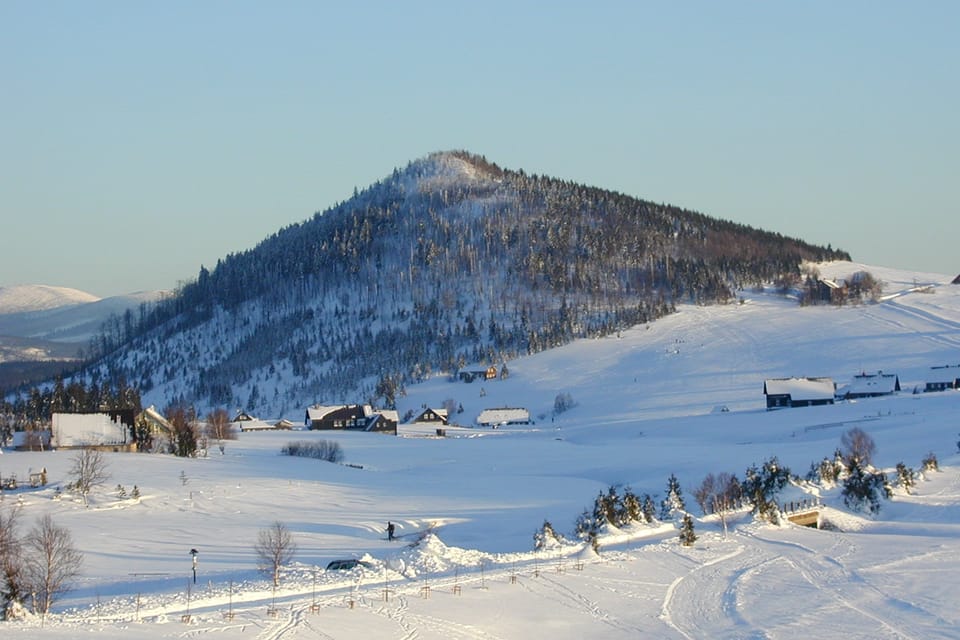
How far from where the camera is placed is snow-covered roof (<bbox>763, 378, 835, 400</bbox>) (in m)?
102

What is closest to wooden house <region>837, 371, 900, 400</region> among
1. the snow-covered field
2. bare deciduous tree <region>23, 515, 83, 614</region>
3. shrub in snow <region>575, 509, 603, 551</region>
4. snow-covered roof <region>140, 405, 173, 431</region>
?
the snow-covered field

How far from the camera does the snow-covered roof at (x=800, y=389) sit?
102 meters

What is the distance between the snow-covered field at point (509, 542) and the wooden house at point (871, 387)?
111 inches

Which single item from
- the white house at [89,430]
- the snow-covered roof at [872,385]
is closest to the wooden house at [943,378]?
the snow-covered roof at [872,385]

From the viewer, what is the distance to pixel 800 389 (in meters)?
102

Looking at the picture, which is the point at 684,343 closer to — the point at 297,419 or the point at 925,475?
the point at 297,419

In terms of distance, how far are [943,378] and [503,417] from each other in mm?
41562

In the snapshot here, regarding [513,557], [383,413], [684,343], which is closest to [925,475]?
[513,557]

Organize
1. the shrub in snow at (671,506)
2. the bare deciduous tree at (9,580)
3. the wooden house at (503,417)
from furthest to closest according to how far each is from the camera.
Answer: the wooden house at (503,417)
the shrub in snow at (671,506)
the bare deciduous tree at (9,580)

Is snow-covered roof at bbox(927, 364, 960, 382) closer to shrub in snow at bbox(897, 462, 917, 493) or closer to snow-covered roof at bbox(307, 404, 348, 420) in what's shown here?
shrub in snow at bbox(897, 462, 917, 493)

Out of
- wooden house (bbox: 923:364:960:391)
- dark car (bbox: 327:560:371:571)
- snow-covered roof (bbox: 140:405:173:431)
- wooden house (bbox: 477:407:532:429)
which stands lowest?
dark car (bbox: 327:560:371:571)

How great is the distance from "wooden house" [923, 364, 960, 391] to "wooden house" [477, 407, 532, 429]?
37.6 m

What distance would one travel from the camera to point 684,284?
182 metres

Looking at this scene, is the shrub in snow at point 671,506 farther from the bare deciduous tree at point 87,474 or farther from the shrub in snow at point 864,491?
the bare deciduous tree at point 87,474
